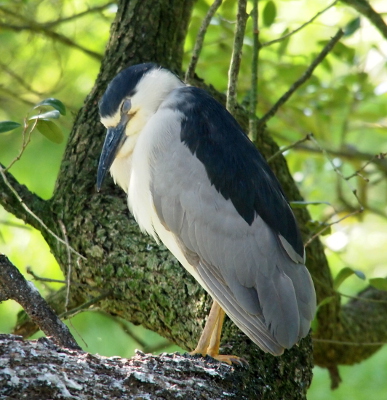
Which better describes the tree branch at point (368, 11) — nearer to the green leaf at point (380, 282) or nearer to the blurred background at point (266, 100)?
the blurred background at point (266, 100)

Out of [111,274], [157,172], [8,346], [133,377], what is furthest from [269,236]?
[8,346]

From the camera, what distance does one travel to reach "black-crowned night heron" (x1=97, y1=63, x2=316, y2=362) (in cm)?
240

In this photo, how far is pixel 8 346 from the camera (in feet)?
5.63

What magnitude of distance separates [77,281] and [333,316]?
1547 millimetres

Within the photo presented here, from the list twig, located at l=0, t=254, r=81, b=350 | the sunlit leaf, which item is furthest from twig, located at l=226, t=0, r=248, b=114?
twig, located at l=0, t=254, r=81, b=350

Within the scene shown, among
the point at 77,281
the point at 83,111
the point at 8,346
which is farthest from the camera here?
the point at 83,111

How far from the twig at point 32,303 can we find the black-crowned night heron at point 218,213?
61 cm

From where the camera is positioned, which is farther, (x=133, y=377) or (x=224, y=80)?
(x=224, y=80)

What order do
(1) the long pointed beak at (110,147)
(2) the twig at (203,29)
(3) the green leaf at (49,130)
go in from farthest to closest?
(2) the twig at (203,29)
(1) the long pointed beak at (110,147)
(3) the green leaf at (49,130)

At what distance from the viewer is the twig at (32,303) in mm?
2057

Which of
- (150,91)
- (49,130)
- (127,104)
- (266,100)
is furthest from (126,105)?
(266,100)

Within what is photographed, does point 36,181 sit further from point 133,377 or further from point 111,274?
point 133,377

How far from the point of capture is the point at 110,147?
2.75 metres

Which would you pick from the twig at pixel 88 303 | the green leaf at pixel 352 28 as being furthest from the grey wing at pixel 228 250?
the green leaf at pixel 352 28
